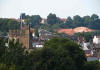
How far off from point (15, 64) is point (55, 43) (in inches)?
553

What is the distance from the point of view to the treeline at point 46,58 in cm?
5916

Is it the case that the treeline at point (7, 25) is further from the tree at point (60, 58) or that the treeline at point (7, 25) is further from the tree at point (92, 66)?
the tree at point (92, 66)

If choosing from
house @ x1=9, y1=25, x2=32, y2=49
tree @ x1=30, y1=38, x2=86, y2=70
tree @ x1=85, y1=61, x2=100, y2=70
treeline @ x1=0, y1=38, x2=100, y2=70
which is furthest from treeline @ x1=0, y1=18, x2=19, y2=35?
tree @ x1=85, y1=61, x2=100, y2=70

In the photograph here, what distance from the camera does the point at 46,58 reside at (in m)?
61.5

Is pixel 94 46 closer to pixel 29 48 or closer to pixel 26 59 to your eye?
pixel 29 48

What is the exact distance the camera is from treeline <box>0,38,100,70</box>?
194 ft

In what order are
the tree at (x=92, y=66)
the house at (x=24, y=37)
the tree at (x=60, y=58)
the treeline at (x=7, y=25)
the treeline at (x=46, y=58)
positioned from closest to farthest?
the treeline at (x=46, y=58), the tree at (x=60, y=58), the tree at (x=92, y=66), the house at (x=24, y=37), the treeline at (x=7, y=25)

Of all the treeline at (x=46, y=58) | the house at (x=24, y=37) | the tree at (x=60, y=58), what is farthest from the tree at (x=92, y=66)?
the house at (x=24, y=37)

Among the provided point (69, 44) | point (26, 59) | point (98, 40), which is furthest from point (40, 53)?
point (98, 40)

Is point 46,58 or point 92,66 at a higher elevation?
point 46,58

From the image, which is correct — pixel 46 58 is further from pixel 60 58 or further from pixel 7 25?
pixel 7 25

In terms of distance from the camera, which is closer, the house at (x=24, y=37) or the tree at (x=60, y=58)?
the tree at (x=60, y=58)

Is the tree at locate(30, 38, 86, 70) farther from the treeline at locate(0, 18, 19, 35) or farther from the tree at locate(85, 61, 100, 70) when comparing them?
the treeline at locate(0, 18, 19, 35)

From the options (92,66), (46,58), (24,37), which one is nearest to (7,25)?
(24,37)
